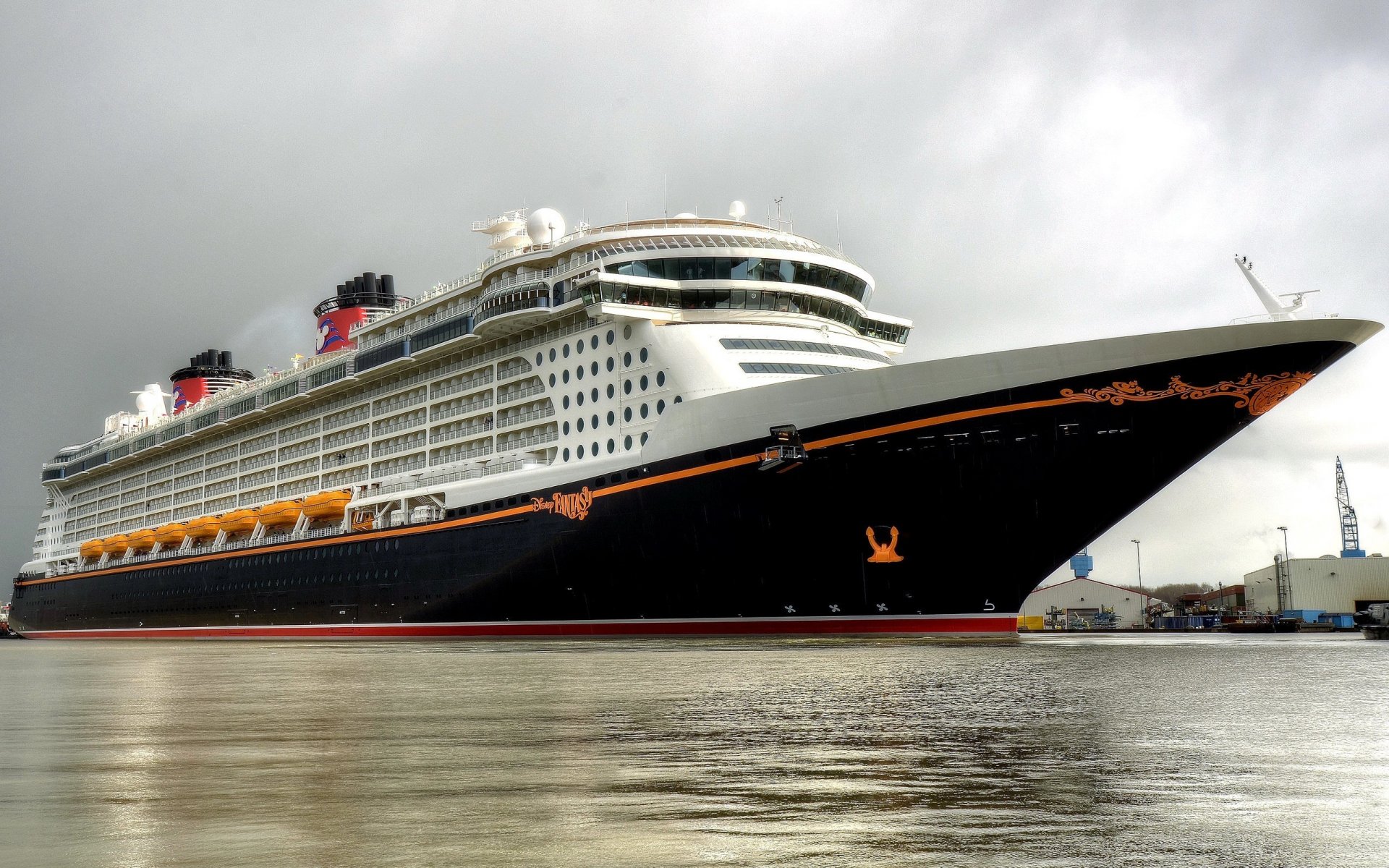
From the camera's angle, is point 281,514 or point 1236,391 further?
point 281,514

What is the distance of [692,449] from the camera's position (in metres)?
28.3

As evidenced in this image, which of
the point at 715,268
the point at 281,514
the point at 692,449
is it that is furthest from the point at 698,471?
the point at 281,514

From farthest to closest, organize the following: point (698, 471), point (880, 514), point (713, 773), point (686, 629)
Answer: point (686, 629)
point (698, 471)
point (880, 514)
point (713, 773)

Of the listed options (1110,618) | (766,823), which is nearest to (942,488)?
(766,823)

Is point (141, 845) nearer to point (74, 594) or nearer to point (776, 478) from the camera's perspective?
point (776, 478)

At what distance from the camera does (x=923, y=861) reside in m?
4.04

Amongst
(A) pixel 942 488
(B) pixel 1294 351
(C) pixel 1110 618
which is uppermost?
(B) pixel 1294 351

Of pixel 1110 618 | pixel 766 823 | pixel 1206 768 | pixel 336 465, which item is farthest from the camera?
pixel 1110 618

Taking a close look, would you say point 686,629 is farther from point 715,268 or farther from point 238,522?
point 238,522

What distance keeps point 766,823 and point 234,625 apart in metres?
50.4

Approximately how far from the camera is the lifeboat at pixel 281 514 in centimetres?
4656

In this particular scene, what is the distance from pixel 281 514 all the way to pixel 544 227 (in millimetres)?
17898

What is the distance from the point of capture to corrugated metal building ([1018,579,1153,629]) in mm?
73875

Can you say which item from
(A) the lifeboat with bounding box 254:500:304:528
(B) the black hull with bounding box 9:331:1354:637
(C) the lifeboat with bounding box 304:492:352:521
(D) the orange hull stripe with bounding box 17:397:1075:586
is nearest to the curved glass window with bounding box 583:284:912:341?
(D) the orange hull stripe with bounding box 17:397:1075:586
